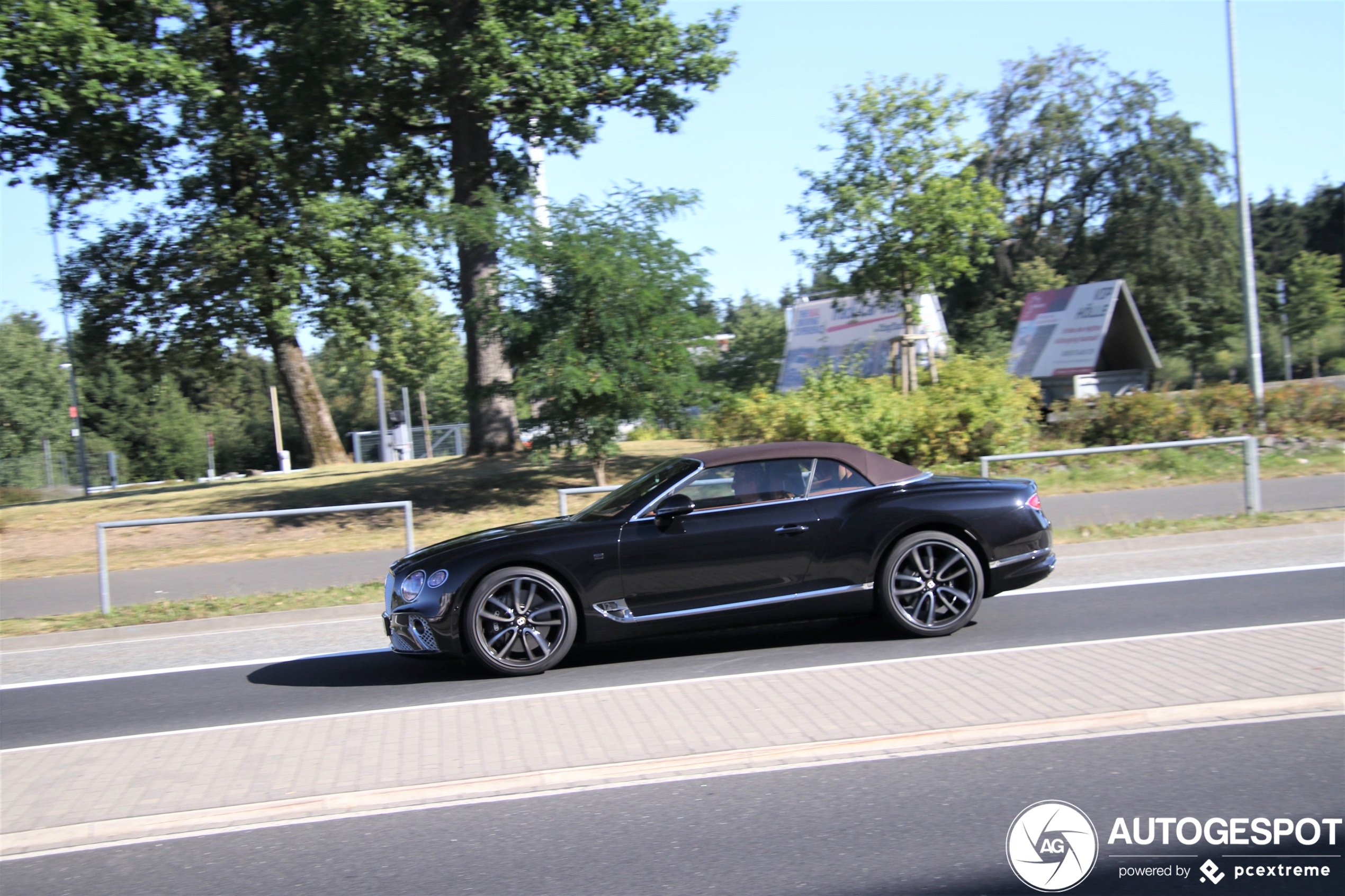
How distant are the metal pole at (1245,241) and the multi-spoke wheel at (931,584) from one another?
51.7 feet

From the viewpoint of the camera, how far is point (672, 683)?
22.4ft

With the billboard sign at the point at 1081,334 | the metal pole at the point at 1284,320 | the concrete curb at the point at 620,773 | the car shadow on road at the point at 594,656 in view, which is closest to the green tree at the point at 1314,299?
the metal pole at the point at 1284,320

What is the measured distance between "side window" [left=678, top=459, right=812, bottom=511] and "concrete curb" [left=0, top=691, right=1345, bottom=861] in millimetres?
2650

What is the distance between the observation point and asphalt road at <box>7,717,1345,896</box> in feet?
13.2

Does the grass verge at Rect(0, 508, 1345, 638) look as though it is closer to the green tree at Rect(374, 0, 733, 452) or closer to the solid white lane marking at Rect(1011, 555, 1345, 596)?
the solid white lane marking at Rect(1011, 555, 1345, 596)

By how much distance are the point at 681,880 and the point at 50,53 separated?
1929 cm

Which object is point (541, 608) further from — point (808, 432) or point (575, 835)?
point (808, 432)

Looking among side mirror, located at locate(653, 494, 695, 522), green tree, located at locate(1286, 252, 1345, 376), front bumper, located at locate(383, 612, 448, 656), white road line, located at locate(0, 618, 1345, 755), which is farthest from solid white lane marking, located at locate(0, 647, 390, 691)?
green tree, located at locate(1286, 252, 1345, 376)

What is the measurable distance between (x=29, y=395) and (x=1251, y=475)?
56990 millimetres

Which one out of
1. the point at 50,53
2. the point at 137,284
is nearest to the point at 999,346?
the point at 137,284

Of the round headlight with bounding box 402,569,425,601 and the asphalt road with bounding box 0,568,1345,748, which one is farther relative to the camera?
the round headlight with bounding box 402,569,425,601

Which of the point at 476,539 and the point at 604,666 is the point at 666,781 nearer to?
the point at 604,666

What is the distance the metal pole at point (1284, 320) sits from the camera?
50.2 meters

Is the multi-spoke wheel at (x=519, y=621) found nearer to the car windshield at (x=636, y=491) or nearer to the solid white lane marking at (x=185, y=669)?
the car windshield at (x=636, y=491)
